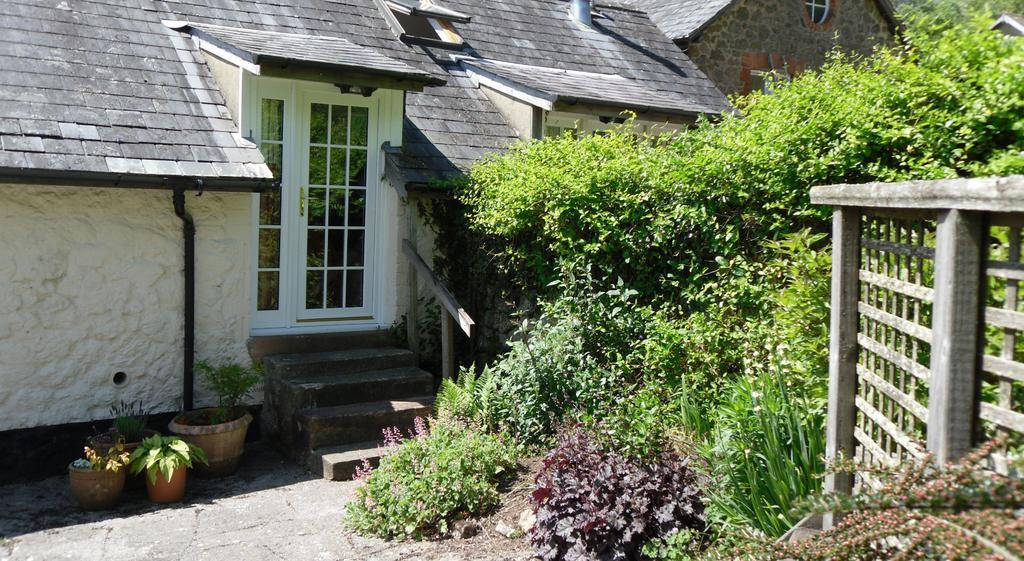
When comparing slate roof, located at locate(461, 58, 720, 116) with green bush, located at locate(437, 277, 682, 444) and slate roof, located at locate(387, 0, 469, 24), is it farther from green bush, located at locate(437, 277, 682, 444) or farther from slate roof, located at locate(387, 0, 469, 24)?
green bush, located at locate(437, 277, 682, 444)

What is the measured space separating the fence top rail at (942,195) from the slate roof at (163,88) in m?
5.38

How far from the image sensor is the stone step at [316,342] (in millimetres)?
8109

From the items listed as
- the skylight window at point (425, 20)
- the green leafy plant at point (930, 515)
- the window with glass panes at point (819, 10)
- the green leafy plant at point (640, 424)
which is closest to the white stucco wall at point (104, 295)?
the green leafy plant at point (640, 424)

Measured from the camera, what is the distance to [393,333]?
8812 millimetres

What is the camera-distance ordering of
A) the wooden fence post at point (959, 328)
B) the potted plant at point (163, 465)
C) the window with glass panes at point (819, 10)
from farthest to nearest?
the window with glass panes at point (819, 10) → the potted plant at point (163, 465) → the wooden fence post at point (959, 328)

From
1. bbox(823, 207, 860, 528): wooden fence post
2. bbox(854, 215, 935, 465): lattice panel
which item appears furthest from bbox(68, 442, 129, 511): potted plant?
bbox(854, 215, 935, 465): lattice panel

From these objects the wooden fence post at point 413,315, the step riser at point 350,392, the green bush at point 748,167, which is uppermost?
the green bush at point 748,167

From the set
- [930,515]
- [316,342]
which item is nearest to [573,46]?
[316,342]

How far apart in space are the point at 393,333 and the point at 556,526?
4.18 meters

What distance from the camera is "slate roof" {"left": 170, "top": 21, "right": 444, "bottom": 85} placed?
7.72 metres

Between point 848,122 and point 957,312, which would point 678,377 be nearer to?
point 848,122

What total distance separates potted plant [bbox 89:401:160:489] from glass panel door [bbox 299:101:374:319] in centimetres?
192

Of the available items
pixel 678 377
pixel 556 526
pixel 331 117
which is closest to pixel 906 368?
pixel 556 526

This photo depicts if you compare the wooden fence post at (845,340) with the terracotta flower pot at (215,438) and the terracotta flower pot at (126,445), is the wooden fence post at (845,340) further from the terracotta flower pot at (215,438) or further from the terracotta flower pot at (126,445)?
the terracotta flower pot at (126,445)
